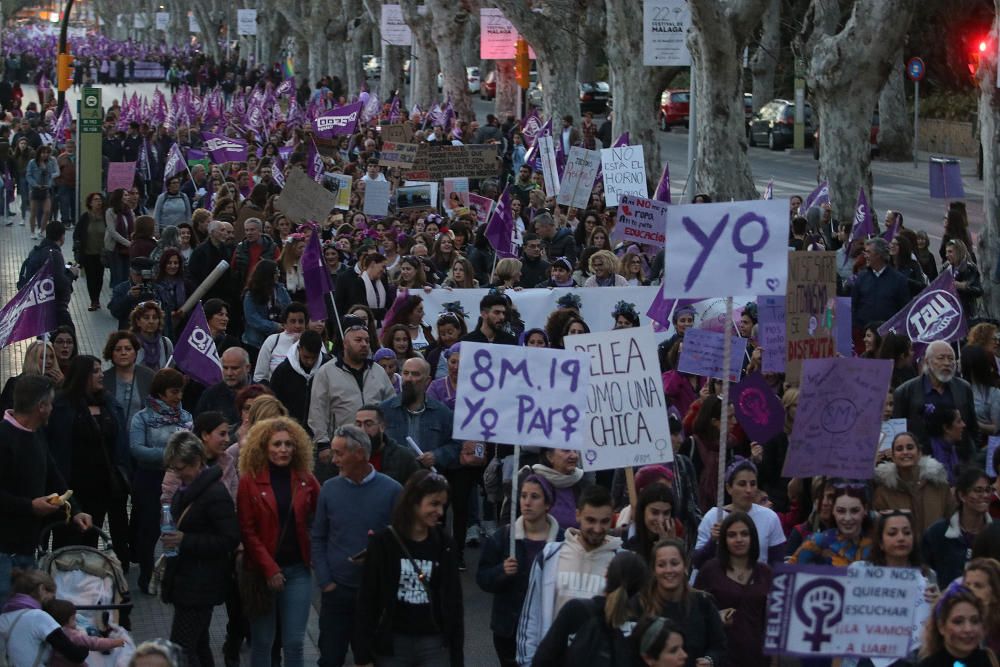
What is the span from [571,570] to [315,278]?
6.48 meters

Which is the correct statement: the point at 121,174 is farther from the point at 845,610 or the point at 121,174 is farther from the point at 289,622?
the point at 845,610

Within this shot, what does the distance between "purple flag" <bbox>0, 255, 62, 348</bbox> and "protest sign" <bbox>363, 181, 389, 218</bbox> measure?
9043 millimetres

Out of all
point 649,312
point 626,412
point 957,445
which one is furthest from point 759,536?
point 649,312

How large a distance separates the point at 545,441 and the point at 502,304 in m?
3.95

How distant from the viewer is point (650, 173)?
29.3 metres

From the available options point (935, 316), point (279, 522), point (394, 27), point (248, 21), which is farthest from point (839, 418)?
point (248, 21)

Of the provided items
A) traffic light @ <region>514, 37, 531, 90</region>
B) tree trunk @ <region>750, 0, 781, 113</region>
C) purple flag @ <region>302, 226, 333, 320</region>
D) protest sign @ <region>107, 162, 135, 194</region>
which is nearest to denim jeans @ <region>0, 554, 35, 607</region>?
purple flag @ <region>302, 226, 333, 320</region>


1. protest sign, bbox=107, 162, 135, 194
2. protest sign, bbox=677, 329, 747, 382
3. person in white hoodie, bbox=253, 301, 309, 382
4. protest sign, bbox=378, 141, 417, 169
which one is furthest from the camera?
protest sign, bbox=107, 162, 135, 194

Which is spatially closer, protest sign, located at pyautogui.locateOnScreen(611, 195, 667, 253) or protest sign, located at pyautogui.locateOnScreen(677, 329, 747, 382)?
protest sign, located at pyautogui.locateOnScreen(677, 329, 747, 382)

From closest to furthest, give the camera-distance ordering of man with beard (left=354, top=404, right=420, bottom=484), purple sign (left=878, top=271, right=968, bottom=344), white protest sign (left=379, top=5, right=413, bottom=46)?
man with beard (left=354, top=404, right=420, bottom=484), purple sign (left=878, top=271, right=968, bottom=344), white protest sign (left=379, top=5, right=413, bottom=46)

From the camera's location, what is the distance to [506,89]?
51531mm

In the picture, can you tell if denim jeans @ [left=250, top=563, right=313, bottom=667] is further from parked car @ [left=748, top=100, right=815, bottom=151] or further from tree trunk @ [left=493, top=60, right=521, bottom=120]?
tree trunk @ [left=493, top=60, right=521, bottom=120]

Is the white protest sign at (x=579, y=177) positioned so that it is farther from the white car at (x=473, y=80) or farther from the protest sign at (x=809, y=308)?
the white car at (x=473, y=80)

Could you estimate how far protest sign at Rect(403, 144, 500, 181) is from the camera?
21.2m
